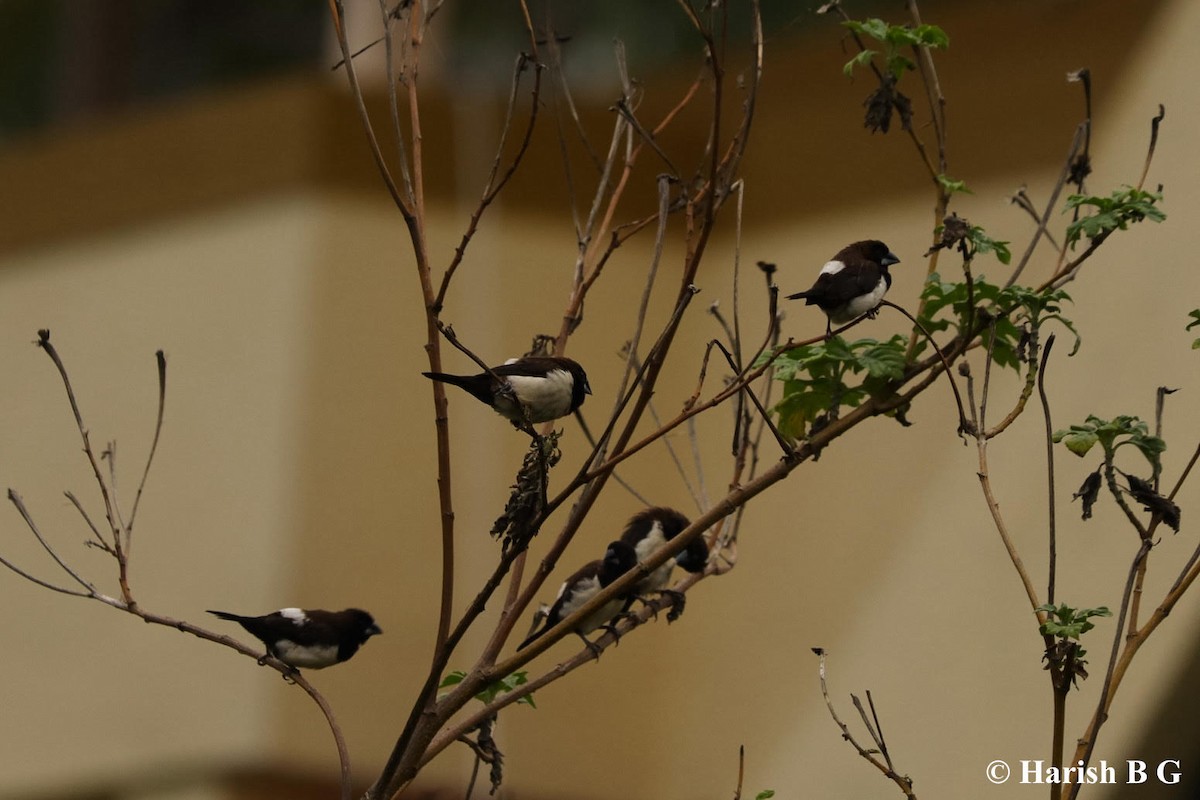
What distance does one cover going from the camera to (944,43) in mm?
2600

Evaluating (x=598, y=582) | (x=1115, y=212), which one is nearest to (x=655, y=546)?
(x=598, y=582)

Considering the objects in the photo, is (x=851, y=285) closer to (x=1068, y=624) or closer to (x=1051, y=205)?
(x=1051, y=205)

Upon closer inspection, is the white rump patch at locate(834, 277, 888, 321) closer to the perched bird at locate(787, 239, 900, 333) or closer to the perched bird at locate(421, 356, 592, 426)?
the perched bird at locate(787, 239, 900, 333)

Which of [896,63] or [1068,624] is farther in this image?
[896,63]

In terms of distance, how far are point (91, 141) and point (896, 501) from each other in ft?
15.3

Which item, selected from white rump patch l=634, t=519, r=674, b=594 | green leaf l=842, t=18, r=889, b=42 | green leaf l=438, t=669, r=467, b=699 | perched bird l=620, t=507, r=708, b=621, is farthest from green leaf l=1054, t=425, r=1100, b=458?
white rump patch l=634, t=519, r=674, b=594

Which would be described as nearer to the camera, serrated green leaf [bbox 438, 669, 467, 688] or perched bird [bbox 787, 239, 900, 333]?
serrated green leaf [bbox 438, 669, 467, 688]

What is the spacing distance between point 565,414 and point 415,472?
14.2ft

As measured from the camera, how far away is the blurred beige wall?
6137 millimetres

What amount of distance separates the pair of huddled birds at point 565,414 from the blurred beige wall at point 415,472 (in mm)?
2449

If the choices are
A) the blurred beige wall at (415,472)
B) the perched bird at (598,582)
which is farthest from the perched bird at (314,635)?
the blurred beige wall at (415,472)

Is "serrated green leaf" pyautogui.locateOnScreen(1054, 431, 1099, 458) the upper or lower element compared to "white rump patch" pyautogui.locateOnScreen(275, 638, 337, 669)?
upper

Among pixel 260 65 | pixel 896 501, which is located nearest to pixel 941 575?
pixel 896 501

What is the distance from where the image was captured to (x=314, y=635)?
138 inches
